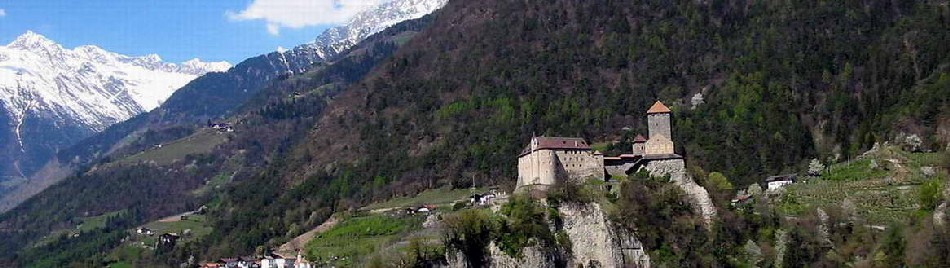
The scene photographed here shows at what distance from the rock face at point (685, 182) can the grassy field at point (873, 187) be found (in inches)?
336

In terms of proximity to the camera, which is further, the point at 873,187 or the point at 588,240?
the point at 873,187

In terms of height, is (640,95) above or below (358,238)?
above

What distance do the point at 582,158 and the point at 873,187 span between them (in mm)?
26313

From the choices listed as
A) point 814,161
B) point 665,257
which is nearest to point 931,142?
point 814,161

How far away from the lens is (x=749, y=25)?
16600cm

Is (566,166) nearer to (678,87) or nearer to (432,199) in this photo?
(432,199)

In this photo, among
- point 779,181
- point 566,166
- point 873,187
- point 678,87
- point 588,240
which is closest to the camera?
point 588,240

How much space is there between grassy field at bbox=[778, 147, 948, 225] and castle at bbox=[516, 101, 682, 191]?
1231 cm

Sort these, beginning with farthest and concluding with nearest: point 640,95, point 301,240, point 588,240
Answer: point 640,95, point 301,240, point 588,240

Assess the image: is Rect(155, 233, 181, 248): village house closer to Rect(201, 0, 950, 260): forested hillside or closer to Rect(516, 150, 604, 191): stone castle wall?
Rect(201, 0, 950, 260): forested hillside

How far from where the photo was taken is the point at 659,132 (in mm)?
101188

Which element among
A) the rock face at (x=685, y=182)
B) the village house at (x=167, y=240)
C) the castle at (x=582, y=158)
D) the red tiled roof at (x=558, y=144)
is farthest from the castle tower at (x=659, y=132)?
the village house at (x=167, y=240)

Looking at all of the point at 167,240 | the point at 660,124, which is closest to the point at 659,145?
the point at 660,124

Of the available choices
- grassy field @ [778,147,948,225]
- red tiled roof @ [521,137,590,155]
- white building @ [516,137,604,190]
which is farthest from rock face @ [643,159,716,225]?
grassy field @ [778,147,948,225]
